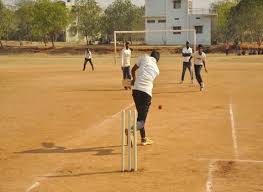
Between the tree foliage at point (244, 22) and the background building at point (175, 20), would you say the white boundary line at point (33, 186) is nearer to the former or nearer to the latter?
the tree foliage at point (244, 22)

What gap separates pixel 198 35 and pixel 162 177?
72.0 metres

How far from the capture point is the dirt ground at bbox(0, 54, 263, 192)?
8164mm

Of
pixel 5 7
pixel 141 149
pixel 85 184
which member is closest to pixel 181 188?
pixel 85 184

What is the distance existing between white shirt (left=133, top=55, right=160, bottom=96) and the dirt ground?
1194 mm

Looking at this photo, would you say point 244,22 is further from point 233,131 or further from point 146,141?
point 146,141

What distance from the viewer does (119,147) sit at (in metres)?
10.7

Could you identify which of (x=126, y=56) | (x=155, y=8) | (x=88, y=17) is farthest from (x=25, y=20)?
(x=126, y=56)

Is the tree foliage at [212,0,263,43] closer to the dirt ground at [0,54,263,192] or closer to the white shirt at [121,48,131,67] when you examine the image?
the white shirt at [121,48,131,67]

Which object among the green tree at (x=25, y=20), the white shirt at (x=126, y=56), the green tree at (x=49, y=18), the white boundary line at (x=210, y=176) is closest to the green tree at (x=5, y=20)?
the green tree at (x=25, y=20)

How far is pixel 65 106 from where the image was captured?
17328 millimetres

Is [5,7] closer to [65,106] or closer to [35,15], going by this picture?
[35,15]

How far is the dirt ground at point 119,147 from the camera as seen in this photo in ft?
26.8

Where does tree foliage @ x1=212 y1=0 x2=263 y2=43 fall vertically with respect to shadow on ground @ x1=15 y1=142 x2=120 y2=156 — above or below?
above

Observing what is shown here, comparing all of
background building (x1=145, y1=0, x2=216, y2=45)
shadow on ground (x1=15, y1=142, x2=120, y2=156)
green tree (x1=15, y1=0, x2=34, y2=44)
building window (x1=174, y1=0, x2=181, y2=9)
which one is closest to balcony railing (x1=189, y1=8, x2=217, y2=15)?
background building (x1=145, y1=0, x2=216, y2=45)
